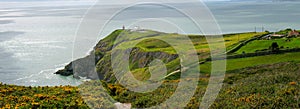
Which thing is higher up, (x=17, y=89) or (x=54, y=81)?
(x=17, y=89)

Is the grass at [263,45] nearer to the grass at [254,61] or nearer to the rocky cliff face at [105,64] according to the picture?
the grass at [254,61]

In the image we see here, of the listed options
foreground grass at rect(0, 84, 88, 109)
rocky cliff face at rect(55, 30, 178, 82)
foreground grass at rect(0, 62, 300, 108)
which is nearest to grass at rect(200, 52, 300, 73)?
rocky cliff face at rect(55, 30, 178, 82)

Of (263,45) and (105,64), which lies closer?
(263,45)

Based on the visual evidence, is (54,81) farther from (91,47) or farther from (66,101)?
(66,101)

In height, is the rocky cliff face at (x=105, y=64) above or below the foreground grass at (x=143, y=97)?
below

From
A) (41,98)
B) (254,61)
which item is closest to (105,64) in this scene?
(254,61)

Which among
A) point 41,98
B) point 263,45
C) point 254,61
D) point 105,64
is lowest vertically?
point 105,64

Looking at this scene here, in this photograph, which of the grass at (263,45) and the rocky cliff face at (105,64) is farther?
the rocky cliff face at (105,64)

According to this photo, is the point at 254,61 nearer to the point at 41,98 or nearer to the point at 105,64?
the point at 105,64

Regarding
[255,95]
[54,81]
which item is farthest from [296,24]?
[255,95]

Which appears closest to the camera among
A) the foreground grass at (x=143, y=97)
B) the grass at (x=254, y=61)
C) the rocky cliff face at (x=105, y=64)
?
the foreground grass at (x=143, y=97)

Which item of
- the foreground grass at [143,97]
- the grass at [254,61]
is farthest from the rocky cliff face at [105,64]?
the foreground grass at [143,97]
